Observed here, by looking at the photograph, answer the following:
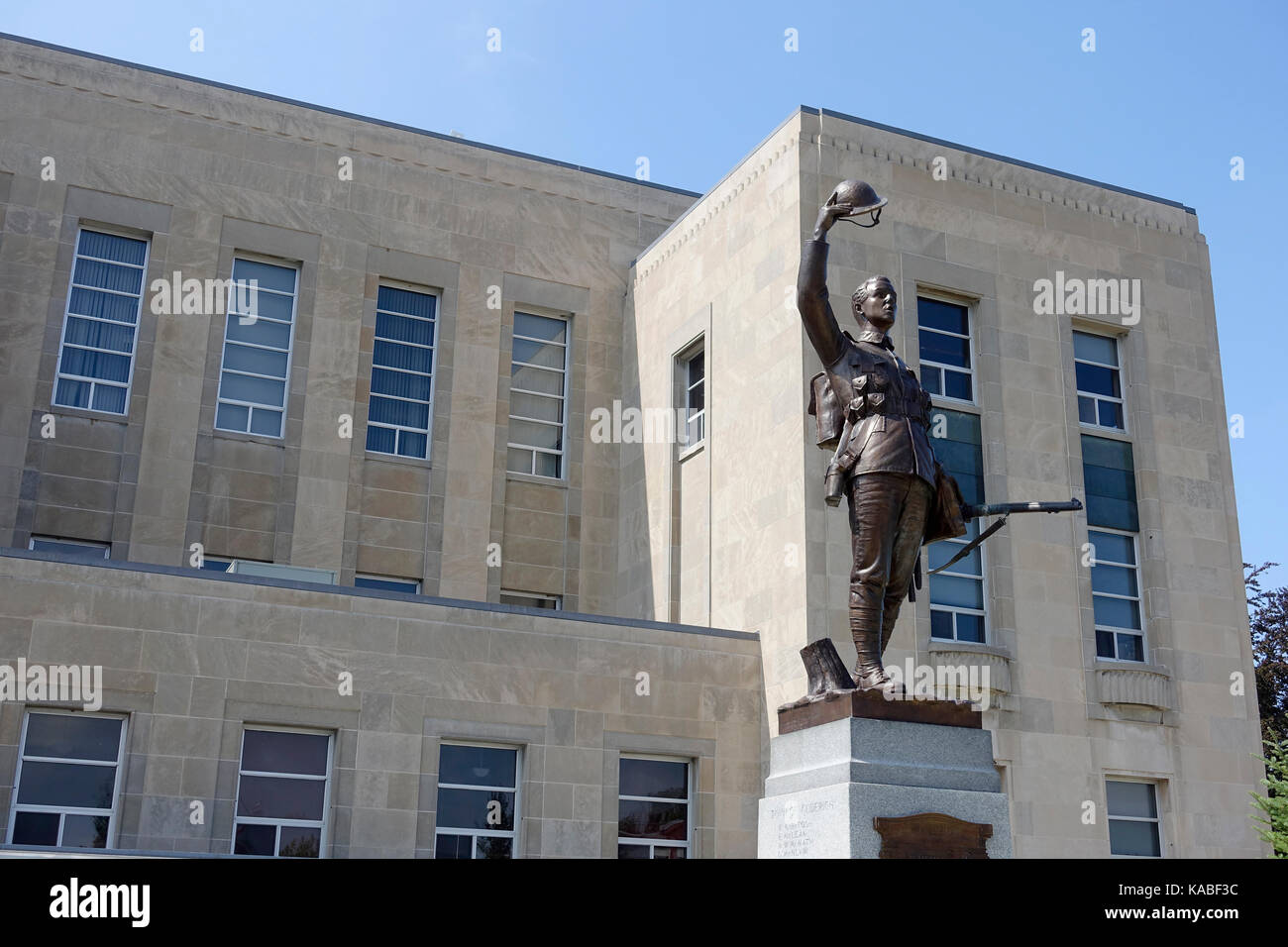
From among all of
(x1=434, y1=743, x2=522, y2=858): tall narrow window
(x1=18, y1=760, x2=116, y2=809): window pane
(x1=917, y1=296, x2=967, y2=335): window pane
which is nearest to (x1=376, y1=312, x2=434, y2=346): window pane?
(x1=917, y1=296, x2=967, y2=335): window pane

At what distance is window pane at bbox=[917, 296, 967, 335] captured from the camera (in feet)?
74.7

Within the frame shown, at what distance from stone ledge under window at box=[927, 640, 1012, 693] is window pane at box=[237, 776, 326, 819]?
8694 millimetres

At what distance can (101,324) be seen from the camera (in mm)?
23484

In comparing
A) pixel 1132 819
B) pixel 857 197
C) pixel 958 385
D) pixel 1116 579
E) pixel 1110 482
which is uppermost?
pixel 958 385

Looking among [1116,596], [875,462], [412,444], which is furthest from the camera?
[412,444]

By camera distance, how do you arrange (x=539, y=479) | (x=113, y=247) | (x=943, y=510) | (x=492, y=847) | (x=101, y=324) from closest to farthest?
1. (x=943, y=510)
2. (x=492, y=847)
3. (x=101, y=324)
4. (x=113, y=247)
5. (x=539, y=479)

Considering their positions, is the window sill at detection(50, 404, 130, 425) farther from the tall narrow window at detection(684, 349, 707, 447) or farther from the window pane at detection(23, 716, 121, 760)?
the tall narrow window at detection(684, 349, 707, 447)

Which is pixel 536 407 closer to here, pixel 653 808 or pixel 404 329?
pixel 404 329

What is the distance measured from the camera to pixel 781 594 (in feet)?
67.5

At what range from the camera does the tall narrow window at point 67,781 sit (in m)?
17.3

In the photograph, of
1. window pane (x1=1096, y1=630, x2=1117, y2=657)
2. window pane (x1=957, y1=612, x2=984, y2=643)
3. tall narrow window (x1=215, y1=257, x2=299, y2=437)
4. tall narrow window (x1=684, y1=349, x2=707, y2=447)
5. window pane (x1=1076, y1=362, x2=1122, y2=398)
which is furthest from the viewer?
tall narrow window (x1=684, y1=349, x2=707, y2=447)

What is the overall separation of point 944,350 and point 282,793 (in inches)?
469

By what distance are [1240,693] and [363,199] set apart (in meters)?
16.8

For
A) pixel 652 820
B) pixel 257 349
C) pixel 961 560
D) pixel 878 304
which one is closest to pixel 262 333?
pixel 257 349
